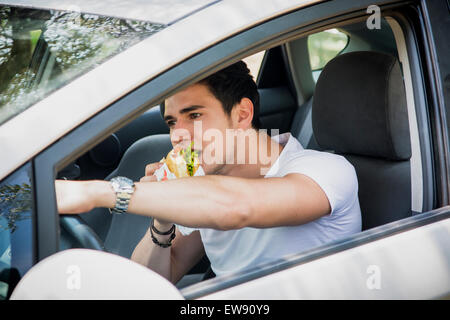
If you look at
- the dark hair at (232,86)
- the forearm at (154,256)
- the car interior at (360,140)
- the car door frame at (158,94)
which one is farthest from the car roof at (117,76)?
the forearm at (154,256)

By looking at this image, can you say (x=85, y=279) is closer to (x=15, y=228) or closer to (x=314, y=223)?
(x=15, y=228)

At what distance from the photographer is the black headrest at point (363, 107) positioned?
1748 millimetres

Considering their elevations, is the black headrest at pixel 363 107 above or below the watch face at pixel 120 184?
above

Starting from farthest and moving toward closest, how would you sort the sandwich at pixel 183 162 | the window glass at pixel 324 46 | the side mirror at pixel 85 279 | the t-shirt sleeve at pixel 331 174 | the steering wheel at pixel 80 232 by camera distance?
the window glass at pixel 324 46 → the sandwich at pixel 183 162 → the t-shirt sleeve at pixel 331 174 → the steering wheel at pixel 80 232 → the side mirror at pixel 85 279

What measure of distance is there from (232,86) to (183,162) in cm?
34

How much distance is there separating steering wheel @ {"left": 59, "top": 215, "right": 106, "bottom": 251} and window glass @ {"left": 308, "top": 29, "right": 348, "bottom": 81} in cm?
181

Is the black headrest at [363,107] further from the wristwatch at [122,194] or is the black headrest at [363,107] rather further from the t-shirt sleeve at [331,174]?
the wristwatch at [122,194]

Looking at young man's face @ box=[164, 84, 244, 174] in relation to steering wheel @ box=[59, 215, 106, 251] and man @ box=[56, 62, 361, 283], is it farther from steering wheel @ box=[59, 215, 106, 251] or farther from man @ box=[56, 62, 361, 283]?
steering wheel @ box=[59, 215, 106, 251]

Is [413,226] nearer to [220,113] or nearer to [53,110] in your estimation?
[220,113]

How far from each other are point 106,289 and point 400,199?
3.82 feet

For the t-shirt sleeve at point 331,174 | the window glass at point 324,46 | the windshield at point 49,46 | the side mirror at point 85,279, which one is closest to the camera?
the side mirror at point 85,279
